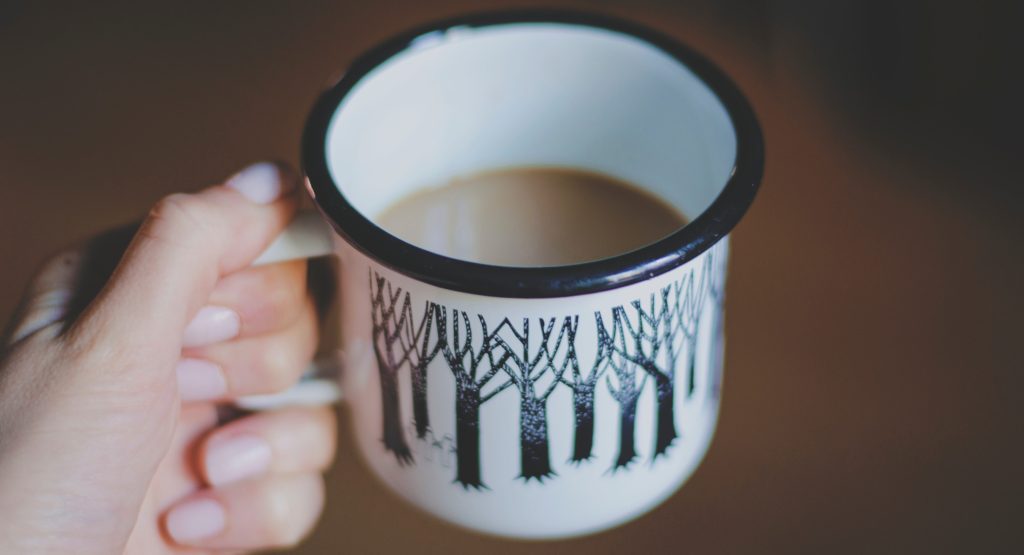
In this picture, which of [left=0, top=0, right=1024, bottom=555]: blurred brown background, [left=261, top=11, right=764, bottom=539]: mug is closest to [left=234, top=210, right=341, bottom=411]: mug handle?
[left=261, top=11, right=764, bottom=539]: mug

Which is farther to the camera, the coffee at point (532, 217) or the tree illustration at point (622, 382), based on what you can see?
the coffee at point (532, 217)

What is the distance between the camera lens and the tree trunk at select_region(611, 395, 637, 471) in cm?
37

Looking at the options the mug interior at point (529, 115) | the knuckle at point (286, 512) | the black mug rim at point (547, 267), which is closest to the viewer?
the black mug rim at point (547, 267)

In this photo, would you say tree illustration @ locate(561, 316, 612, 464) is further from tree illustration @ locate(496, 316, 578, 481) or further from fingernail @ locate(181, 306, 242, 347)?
fingernail @ locate(181, 306, 242, 347)

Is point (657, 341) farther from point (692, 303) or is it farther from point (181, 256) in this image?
point (181, 256)

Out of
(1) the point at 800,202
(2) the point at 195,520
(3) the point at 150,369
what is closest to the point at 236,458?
(2) the point at 195,520

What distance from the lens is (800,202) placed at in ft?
2.17

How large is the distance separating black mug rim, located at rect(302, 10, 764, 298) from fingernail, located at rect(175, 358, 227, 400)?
0.13 metres

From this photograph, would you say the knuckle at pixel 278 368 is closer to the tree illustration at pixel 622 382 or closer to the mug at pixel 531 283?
the mug at pixel 531 283

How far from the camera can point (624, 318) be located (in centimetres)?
34

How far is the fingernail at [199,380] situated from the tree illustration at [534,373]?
16 centimetres

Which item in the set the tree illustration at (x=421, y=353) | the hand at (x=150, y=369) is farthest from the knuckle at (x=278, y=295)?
the tree illustration at (x=421, y=353)

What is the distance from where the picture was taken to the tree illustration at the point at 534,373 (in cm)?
34

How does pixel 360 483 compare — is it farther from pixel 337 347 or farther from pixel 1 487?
pixel 1 487
